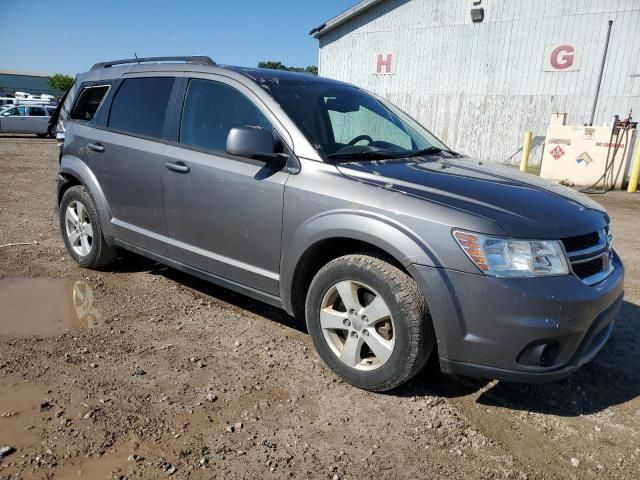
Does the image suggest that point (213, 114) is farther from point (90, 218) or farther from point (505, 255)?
point (505, 255)

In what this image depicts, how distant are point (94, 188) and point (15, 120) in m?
21.8

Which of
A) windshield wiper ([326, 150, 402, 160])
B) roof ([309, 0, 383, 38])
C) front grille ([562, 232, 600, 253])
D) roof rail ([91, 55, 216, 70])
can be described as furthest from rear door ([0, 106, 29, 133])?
front grille ([562, 232, 600, 253])

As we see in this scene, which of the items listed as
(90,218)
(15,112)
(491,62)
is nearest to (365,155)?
(90,218)

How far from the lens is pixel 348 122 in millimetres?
3629

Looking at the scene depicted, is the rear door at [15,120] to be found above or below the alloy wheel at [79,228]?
above

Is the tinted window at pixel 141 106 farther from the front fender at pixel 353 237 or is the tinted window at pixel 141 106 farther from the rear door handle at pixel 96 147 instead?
the front fender at pixel 353 237

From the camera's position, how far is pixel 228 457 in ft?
7.41

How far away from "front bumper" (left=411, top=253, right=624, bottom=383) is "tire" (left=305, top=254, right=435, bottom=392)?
0.35ft

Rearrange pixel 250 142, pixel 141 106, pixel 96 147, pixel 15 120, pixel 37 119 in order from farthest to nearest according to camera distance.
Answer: pixel 37 119, pixel 15 120, pixel 96 147, pixel 141 106, pixel 250 142

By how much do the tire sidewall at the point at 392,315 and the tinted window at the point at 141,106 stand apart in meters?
1.92

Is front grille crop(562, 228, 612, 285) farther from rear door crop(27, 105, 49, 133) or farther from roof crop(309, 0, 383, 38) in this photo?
rear door crop(27, 105, 49, 133)

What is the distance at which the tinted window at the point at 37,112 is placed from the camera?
73.8 ft

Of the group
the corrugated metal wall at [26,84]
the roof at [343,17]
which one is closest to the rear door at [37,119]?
the roof at [343,17]

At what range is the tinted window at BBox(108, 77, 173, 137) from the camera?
3867mm
